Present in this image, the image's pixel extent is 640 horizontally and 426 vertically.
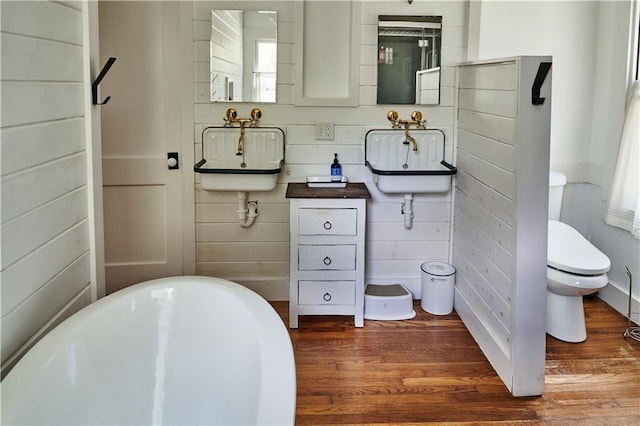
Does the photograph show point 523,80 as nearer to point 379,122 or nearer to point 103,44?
point 379,122

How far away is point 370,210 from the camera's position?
3.60m

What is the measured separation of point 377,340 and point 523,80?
1.52m

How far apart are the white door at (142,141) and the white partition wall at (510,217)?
1718 millimetres

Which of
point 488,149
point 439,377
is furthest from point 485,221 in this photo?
point 439,377

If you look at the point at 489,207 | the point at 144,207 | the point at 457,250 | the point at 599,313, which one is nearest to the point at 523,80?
the point at 489,207

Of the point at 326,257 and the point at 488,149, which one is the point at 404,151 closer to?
the point at 488,149

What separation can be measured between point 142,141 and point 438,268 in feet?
6.41

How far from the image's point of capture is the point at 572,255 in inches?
117

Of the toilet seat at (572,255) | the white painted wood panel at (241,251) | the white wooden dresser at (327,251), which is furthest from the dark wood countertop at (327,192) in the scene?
the toilet seat at (572,255)

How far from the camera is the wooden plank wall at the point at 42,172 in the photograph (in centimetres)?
152

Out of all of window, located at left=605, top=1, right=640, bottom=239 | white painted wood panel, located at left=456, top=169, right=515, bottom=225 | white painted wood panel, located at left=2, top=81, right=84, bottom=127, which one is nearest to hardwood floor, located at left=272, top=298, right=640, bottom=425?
window, located at left=605, top=1, right=640, bottom=239

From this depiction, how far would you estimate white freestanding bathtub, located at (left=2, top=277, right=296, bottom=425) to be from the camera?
59.6 inches

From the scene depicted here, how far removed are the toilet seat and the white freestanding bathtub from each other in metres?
1.73

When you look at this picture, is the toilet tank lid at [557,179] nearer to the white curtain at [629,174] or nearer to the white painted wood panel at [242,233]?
the white curtain at [629,174]
